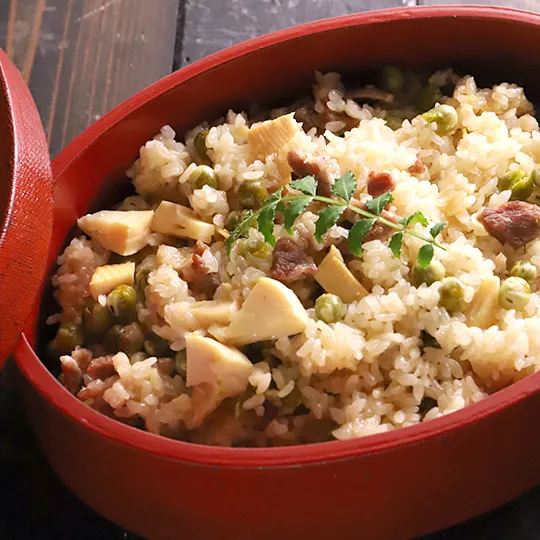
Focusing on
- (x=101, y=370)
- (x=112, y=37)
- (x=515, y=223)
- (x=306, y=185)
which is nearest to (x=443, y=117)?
(x=515, y=223)

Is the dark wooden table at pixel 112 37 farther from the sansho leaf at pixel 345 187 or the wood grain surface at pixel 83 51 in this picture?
the sansho leaf at pixel 345 187

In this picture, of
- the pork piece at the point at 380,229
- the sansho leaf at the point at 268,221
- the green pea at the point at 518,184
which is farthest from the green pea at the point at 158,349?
the green pea at the point at 518,184

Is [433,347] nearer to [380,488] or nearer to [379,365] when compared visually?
[379,365]

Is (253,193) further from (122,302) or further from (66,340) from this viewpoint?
(66,340)

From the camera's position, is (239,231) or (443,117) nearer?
(239,231)

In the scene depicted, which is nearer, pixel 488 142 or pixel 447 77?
pixel 488 142

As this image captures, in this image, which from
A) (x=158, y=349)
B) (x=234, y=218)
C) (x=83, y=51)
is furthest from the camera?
(x=83, y=51)

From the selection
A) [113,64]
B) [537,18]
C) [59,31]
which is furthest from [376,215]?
[59,31]
